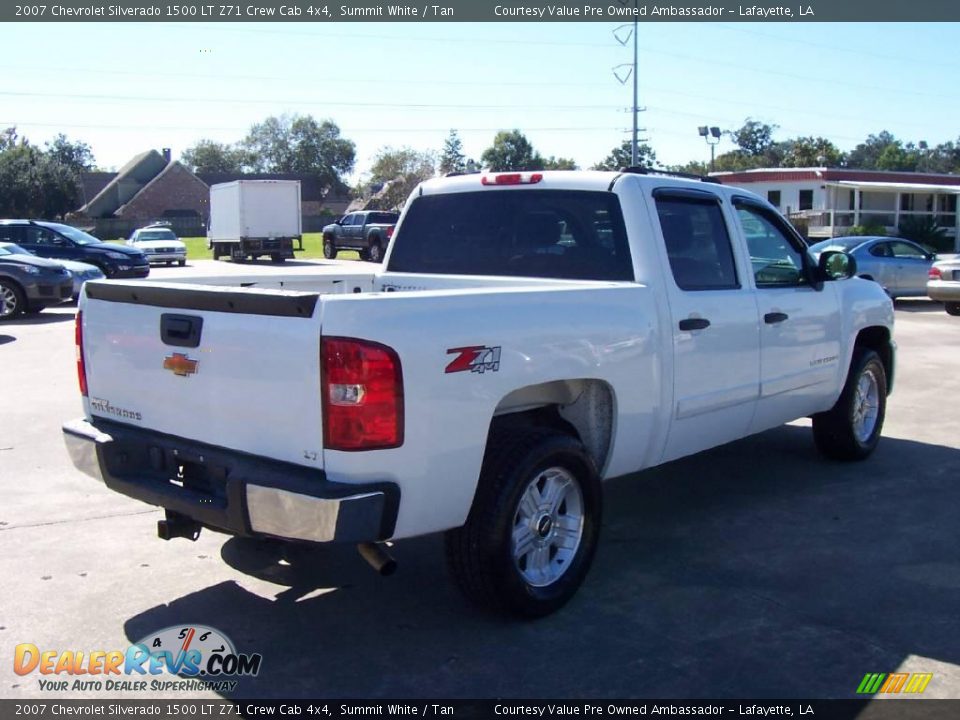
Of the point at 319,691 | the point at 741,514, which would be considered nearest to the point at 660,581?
the point at 741,514

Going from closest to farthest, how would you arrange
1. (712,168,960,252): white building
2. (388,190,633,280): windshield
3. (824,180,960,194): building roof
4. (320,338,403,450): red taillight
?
1. (320,338,403,450): red taillight
2. (388,190,633,280): windshield
3. (824,180,960,194): building roof
4. (712,168,960,252): white building

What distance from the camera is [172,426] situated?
4.12 meters

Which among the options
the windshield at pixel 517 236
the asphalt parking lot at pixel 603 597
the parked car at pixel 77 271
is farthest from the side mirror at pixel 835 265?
the parked car at pixel 77 271

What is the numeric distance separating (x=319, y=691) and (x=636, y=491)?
3.28 meters

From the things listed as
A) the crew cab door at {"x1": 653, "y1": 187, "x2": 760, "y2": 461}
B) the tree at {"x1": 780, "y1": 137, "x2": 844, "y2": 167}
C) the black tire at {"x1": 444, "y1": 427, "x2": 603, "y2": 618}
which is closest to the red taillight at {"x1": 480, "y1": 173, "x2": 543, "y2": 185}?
the crew cab door at {"x1": 653, "y1": 187, "x2": 760, "y2": 461}

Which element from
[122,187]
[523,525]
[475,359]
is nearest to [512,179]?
[475,359]

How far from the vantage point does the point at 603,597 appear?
15.1 ft

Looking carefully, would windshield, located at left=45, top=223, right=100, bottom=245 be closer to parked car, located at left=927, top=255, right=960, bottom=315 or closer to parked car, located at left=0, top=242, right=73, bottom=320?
parked car, located at left=0, top=242, right=73, bottom=320

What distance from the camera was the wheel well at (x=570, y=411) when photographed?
4387mm

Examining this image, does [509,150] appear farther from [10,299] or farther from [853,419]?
[853,419]

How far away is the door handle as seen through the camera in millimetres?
5004

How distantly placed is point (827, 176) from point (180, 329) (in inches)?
1640

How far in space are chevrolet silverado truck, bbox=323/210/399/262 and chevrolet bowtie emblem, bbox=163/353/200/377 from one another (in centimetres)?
3342

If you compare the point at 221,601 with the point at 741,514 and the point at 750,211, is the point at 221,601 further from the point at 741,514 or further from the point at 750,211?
the point at 750,211
